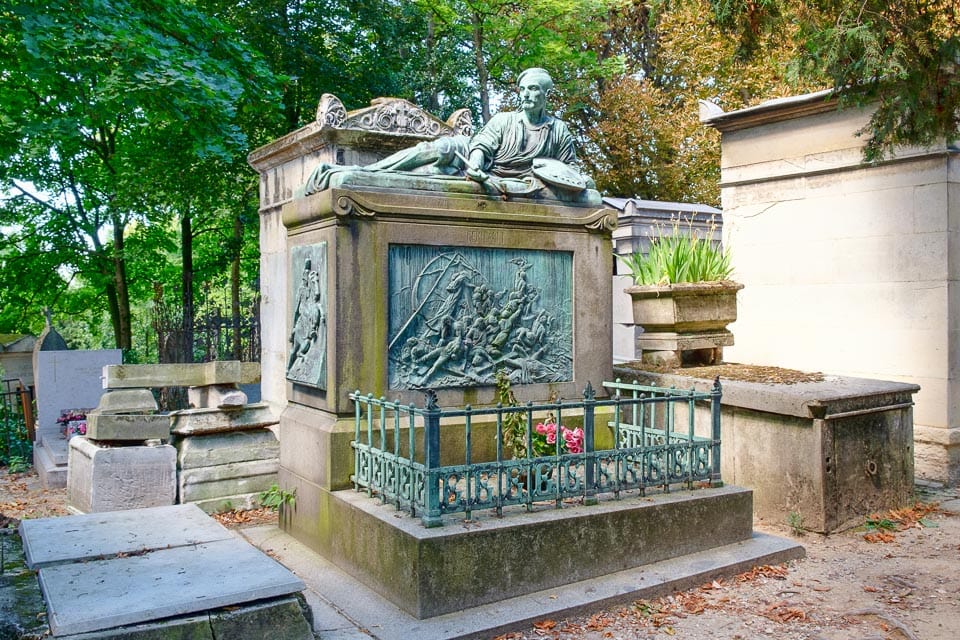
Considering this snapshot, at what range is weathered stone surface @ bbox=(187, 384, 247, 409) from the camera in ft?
23.4

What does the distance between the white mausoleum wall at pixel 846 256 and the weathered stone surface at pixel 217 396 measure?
558cm

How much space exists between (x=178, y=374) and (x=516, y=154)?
3.89 meters

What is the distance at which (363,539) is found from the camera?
4.89m

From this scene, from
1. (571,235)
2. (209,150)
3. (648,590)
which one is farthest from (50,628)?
(209,150)

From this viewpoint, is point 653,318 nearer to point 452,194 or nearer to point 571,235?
point 571,235

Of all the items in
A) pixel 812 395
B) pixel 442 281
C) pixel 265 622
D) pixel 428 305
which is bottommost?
pixel 265 622

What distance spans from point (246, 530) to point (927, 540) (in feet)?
17.2

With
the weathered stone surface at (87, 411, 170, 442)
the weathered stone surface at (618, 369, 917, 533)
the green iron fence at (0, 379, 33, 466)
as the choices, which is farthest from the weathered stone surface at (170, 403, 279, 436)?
the green iron fence at (0, 379, 33, 466)

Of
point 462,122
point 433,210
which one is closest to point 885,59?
point 433,210

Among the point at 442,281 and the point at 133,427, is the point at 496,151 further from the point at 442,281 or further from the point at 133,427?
the point at 133,427

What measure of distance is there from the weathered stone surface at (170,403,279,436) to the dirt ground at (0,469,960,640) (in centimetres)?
167

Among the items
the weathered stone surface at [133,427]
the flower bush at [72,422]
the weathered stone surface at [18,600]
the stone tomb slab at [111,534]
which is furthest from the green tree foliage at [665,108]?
the weathered stone surface at [18,600]

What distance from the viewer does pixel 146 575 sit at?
3.66 m

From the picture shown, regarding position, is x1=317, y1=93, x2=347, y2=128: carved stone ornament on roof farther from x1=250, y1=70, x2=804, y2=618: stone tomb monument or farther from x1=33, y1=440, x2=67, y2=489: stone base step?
x1=33, y1=440, x2=67, y2=489: stone base step
